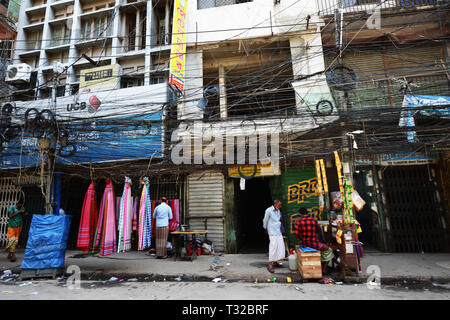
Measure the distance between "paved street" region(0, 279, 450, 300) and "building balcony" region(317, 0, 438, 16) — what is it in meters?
9.57

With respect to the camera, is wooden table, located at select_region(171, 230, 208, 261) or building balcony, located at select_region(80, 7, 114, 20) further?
building balcony, located at select_region(80, 7, 114, 20)

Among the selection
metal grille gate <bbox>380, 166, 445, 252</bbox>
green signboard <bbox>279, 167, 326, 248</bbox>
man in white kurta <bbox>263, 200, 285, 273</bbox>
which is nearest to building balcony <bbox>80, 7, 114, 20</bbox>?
green signboard <bbox>279, 167, 326, 248</bbox>

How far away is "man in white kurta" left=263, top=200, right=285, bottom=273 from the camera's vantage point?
6.49 meters

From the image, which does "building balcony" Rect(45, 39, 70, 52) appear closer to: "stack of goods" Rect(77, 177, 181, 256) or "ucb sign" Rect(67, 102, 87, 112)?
"ucb sign" Rect(67, 102, 87, 112)

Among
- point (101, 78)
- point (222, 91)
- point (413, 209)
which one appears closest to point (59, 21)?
point (101, 78)

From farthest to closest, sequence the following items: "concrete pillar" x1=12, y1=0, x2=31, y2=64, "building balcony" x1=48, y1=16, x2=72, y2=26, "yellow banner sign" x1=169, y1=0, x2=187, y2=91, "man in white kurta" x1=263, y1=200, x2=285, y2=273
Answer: "concrete pillar" x1=12, y1=0, x2=31, y2=64, "building balcony" x1=48, y1=16, x2=72, y2=26, "yellow banner sign" x1=169, y1=0, x2=187, y2=91, "man in white kurta" x1=263, y1=200, x2=285, y2=273

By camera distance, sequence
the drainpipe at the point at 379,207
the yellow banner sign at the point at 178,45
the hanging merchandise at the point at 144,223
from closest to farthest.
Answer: the hanging merchandise at the point at 144,223, the drainpipe at the point at 379,207, the yellow banner sign at the point at 178,45

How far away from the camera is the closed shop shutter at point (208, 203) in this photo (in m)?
9.38

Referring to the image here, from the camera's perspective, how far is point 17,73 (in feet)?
40.6

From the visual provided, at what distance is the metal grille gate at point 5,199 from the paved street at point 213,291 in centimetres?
676

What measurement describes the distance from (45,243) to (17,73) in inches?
436

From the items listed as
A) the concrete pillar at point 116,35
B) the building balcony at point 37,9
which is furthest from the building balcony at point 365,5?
the building balcony at point 37,9

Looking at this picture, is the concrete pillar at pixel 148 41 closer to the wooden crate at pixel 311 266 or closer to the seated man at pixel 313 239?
the seated man at pixel 313 239
